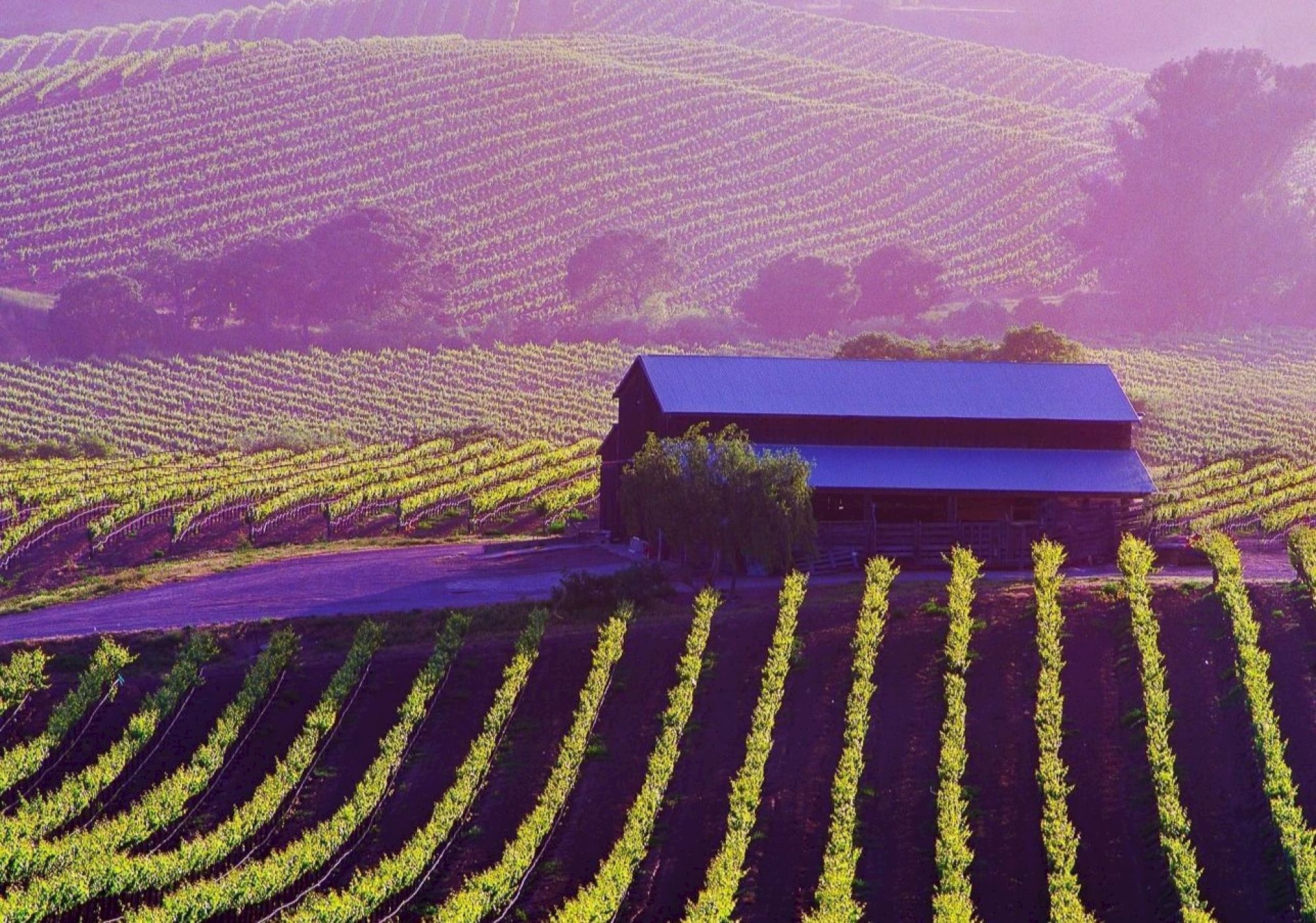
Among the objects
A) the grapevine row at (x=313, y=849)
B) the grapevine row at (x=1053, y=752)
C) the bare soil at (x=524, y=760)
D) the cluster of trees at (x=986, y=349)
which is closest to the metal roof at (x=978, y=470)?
the grapevine row at (x=1053, y=752)

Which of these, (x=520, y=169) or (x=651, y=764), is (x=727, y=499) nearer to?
(x=651, y=764)

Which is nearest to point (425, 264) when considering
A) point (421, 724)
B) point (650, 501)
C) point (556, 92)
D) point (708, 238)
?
point (708, 238)

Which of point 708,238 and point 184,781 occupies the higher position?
point 708,238

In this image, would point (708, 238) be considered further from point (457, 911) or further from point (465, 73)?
point (457, 911)

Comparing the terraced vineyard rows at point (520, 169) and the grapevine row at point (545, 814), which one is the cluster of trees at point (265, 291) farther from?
the grapevine row at point (545, 814)

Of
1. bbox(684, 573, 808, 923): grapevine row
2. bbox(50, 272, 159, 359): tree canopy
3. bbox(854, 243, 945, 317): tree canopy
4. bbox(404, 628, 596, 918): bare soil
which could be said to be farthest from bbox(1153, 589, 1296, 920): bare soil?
bbox(854, 243, 945, 317): tree canopy

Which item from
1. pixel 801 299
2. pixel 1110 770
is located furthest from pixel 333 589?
pixel 801 299
